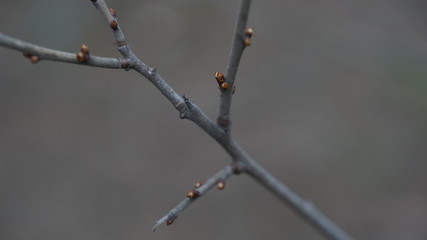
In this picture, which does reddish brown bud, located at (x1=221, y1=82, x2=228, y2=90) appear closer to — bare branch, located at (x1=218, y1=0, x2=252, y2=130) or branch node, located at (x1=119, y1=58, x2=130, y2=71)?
bare branch, located at (x1=218, y1=0, x2=252, y2=130)

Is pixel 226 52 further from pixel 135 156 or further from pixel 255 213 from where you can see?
pixel 255 213

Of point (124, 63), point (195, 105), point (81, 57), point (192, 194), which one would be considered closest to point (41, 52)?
point (81, 57)

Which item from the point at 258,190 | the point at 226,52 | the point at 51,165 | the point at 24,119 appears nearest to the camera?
the point at 258,190

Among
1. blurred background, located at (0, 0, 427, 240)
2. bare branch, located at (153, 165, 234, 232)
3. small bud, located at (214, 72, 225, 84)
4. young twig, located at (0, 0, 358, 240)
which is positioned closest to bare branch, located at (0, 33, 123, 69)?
young twig, located at (0, 0, 358, 240)

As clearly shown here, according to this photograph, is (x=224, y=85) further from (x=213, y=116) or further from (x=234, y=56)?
(x=213, y=116)

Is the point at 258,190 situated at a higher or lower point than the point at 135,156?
lower

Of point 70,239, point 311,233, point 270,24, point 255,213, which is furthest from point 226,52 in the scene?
point 70,239
